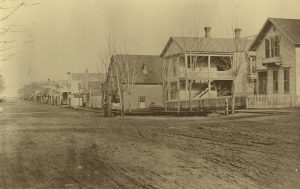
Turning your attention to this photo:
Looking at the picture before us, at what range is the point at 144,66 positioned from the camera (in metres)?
55.6

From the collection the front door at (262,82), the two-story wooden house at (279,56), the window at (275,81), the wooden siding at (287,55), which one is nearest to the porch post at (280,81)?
the two-story wooden house at (279,56)

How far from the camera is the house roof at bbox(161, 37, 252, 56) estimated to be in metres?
43.4

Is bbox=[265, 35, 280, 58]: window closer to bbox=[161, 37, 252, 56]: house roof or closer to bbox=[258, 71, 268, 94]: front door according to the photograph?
bbox=[258, 71, 268, 94]: front door

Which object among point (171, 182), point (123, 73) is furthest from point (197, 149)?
point (123, 73)

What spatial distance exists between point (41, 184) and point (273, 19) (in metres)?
26.5

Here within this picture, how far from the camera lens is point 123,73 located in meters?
51.3

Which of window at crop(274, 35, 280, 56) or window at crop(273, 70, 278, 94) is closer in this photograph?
window at crop(274, 35, 280, 56)

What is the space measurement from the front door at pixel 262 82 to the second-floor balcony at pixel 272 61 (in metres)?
1.64

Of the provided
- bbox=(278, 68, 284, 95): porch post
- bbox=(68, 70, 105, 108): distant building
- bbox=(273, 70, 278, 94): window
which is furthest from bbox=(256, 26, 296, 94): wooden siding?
bbox=(68, 70, 105, 108): distant building

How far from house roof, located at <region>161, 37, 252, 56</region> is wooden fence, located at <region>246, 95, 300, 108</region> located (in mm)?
12198

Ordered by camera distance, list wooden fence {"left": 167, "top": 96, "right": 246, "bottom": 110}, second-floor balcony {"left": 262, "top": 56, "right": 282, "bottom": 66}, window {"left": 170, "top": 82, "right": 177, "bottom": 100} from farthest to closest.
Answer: window {"left": 170, "top": 82, "right": 177, "bottom": 100}, wooden fence {"left": 167, "top": 96, "right": 246, "bottom": 110}, second-floor balcony {"left": 262, "top": 56, "right": 282, "bottom": 66}

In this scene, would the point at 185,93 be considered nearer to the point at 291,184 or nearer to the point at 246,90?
the point at 246,90

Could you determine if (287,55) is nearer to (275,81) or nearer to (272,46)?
(272,46)

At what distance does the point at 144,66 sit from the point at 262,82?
900 inches
